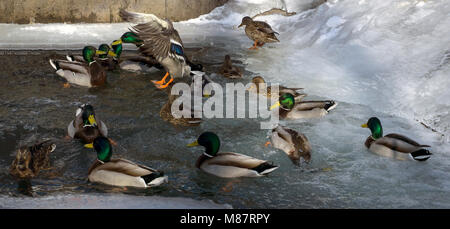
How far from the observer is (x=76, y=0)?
10062 mm

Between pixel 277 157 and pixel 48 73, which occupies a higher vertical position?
pixel 48 73

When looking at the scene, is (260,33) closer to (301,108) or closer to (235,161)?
(301,108)

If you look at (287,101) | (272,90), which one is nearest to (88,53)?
(272,90)

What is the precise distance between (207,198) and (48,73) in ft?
14.0

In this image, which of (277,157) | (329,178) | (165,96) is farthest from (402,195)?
(165,96)

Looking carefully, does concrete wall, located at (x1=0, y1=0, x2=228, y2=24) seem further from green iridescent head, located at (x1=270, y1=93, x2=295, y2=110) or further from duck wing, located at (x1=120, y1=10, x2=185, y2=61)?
green iridescent head, located at (x1=270, y1=93, x2=295, y2=110)

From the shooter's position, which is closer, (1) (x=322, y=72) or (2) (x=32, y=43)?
(1) (x=322, y=72)

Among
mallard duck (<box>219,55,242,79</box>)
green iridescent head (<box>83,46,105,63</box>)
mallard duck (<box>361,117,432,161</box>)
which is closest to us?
mallard duck (<box>361,117,432,161</box>)

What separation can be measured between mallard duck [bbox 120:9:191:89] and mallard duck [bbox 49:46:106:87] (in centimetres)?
71

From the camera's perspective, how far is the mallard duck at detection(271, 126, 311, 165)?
16.7ft

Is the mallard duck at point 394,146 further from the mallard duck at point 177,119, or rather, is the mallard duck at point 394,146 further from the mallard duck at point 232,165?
the mallard duck at point 177,119

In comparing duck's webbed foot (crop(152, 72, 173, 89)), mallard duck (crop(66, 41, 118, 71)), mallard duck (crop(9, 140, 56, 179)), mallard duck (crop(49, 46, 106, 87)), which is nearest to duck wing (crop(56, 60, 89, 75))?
mallard duck (crop(49, 46, 106, 87))

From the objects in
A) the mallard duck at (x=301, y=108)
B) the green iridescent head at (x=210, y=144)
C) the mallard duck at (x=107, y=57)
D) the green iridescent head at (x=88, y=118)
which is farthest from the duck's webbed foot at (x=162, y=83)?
the green iridescent head at (x=210, y=144)
